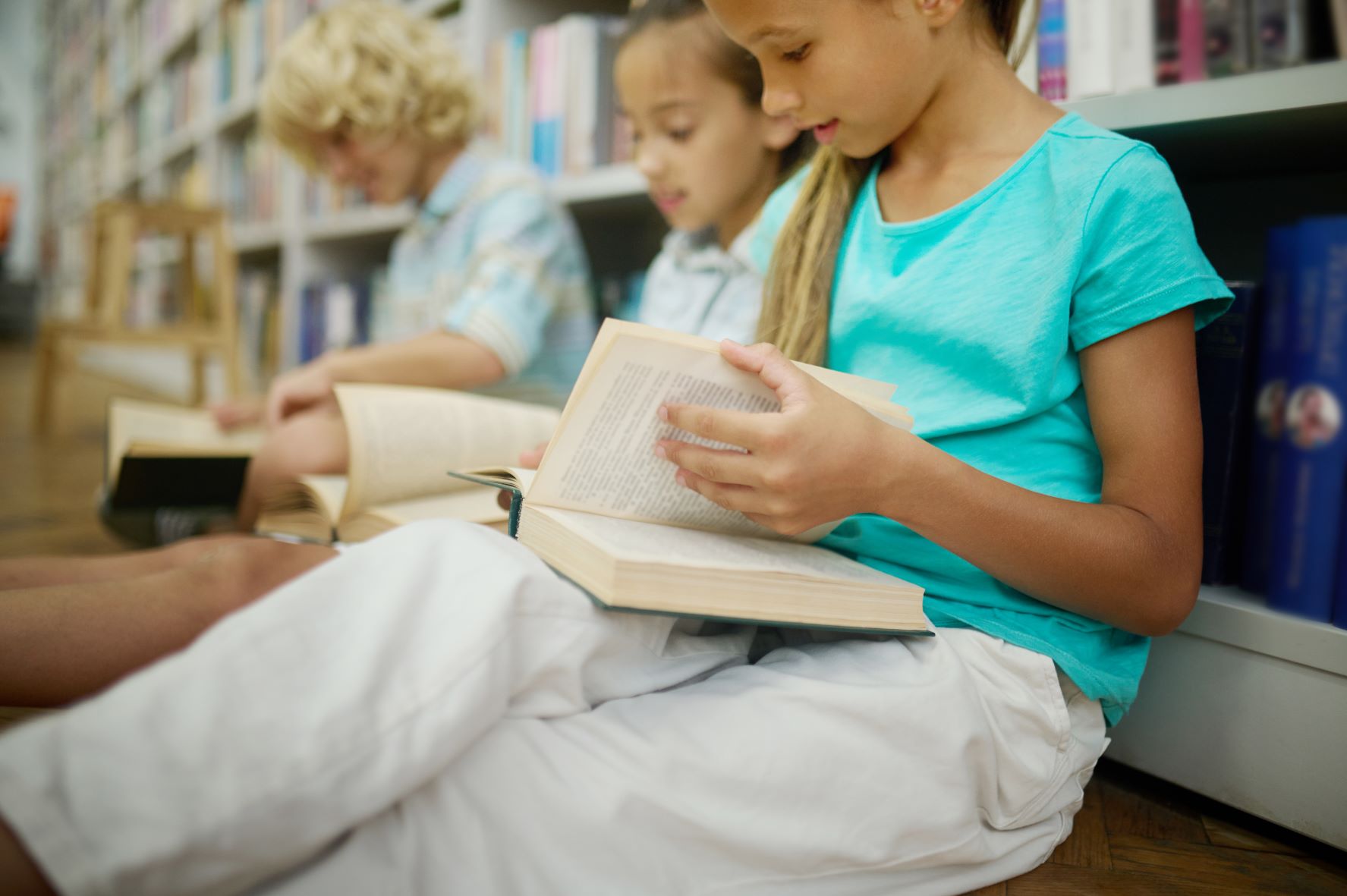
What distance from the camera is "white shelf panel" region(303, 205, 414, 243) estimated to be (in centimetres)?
173

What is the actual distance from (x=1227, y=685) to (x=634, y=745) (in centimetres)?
46

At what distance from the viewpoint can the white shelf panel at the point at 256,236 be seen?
2342 millimetres

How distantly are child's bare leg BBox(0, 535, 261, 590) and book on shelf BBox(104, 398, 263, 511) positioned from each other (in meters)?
0.25

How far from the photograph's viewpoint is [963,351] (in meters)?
0.58

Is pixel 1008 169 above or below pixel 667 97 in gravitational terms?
below

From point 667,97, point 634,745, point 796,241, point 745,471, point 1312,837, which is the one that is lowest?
point 1312,837

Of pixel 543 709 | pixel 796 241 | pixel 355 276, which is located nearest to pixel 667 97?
pixel 796 241

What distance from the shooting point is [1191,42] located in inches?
Answer: 29.3

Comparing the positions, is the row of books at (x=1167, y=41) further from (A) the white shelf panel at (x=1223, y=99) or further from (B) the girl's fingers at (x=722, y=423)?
(B) the girl's fingers at (x=722, y=423)

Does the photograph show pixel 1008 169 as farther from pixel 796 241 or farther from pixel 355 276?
pixel 355 276

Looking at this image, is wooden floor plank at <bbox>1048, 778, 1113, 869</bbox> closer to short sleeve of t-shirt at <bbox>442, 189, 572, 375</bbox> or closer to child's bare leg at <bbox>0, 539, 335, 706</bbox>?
child's bare leg at <bbox>0, 539, 335, 706</bbox>

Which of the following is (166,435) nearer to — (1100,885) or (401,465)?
(401,465)

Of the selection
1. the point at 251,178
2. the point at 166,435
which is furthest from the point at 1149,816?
the point at 251,178

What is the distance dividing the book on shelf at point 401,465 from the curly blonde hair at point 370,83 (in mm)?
645
